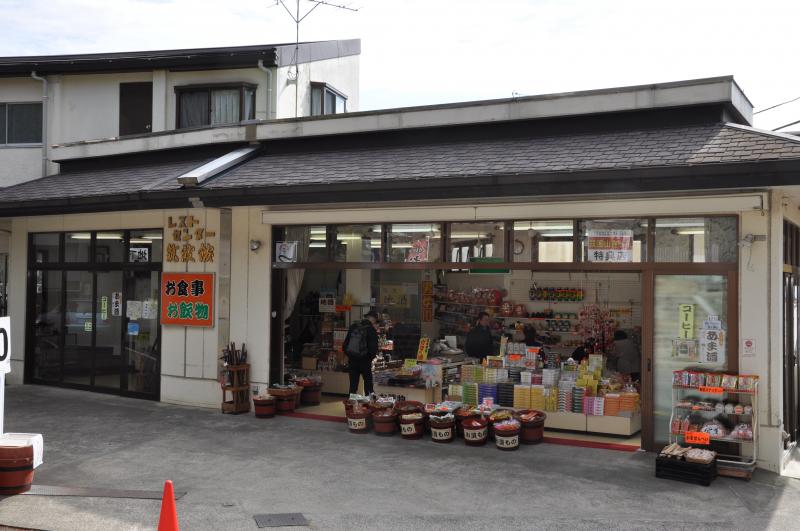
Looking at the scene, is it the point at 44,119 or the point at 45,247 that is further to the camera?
the point at 44,119

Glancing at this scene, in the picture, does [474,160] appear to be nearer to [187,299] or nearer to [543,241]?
[543,241]

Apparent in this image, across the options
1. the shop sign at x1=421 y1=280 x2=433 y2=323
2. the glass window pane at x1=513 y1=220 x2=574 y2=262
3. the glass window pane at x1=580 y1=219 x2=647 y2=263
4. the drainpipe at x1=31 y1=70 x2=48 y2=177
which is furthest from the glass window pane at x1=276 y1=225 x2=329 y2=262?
the drainpipe at x1=31 y1=70 x2=48 y2=177

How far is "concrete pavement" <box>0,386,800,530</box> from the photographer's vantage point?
7238mm

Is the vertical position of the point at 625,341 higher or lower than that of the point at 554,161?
lower

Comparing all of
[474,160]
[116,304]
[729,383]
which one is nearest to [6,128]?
[116,304]

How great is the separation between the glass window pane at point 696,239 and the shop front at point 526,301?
0.01 metres

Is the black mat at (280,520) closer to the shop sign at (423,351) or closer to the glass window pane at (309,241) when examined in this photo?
the glass window pane at (309,241)

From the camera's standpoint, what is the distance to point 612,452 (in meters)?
9.95

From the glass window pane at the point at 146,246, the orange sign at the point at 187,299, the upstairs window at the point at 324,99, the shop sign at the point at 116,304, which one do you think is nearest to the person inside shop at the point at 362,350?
the orange sign at the point at 187,299

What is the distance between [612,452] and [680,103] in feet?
15.8

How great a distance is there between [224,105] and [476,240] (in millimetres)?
8571

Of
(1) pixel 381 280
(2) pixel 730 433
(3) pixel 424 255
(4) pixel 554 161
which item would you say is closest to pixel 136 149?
(1) pixel 381 280

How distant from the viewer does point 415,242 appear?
11.5 metres

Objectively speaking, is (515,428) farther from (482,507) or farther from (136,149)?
(136,149)
